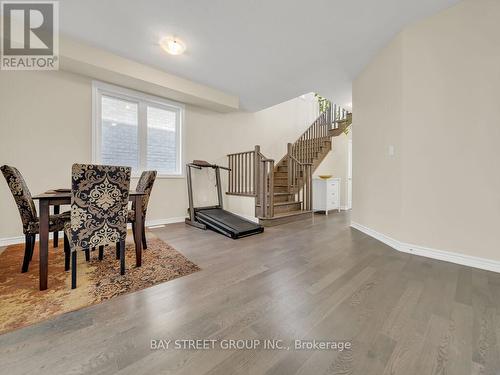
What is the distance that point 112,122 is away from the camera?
3598mm

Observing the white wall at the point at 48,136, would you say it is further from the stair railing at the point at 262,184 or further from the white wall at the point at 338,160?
the white wall at the point at 338,160

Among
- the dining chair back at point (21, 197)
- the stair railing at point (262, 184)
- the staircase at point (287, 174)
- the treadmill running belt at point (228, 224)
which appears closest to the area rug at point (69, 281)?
the dining chair back at point (21, 197)

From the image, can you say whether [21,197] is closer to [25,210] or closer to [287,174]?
[25,210]

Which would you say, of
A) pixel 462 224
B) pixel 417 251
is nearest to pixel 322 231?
pixel 417 251

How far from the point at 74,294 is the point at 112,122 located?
9.74 ft

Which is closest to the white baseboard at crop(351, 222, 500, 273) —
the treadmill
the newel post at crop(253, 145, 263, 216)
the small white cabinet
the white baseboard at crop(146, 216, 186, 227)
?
the treadmill

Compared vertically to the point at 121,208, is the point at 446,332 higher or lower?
lower

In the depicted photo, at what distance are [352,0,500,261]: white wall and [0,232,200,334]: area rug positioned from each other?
8.89ft

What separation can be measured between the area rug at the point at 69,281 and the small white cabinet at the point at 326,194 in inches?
160

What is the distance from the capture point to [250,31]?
8.55ft

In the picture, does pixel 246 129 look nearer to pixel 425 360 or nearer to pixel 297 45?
pixel 297 45

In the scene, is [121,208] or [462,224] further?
[462,224]

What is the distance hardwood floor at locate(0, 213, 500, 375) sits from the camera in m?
1.00

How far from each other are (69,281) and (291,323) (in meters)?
1.91
